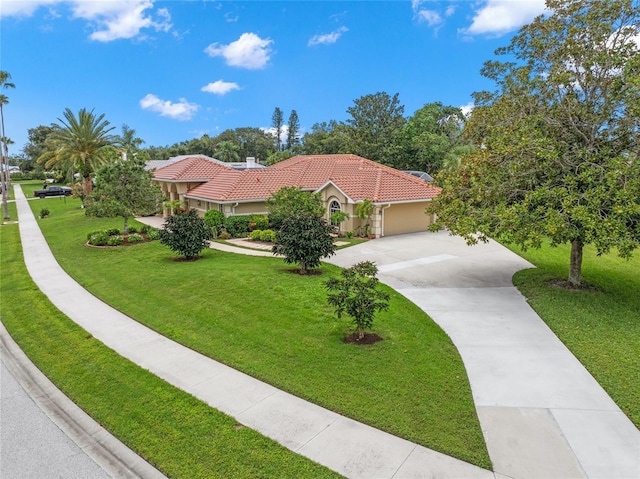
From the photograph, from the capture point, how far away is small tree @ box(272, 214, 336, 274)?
1431 centimetres

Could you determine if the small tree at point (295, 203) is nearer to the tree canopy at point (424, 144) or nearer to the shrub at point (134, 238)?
the shrub at point (134, 238)

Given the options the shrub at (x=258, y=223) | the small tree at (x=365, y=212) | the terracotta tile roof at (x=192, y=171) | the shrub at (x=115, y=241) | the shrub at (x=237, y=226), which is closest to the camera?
the shrub at (x=115, y=241)

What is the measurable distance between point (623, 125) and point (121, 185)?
20.9 m

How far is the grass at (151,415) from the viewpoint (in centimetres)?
568

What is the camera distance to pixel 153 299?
500 inches

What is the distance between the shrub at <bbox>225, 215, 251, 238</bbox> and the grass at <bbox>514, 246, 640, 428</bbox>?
1465cm

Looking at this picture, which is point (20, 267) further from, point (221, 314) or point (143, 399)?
Answer: point (143, 399)

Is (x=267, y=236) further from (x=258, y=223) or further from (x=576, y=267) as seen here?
(x=576, y=267)

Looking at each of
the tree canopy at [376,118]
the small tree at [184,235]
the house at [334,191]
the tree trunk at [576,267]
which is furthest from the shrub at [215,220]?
the tree canopy at [376,118]

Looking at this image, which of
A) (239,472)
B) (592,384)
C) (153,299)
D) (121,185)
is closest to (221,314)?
(153,299)

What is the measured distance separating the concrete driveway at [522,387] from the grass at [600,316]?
0.98ft

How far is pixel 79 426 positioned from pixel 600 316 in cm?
1214

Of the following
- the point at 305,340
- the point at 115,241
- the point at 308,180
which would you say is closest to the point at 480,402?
the point at 305,340

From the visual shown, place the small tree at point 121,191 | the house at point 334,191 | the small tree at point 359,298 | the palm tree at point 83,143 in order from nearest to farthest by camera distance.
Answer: the small tree at point 359,298 < the small tree at point 121,191 < the house at point 334,191 < the palm tree at point 83,143
